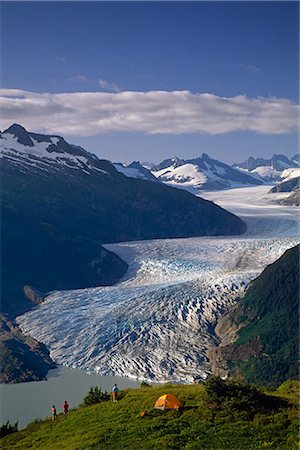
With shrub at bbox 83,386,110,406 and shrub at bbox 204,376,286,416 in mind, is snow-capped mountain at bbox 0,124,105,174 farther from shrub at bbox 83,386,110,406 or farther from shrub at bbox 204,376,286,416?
shrub at bbox 204,376,286,416

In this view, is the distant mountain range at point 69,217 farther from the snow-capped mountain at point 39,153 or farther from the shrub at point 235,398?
the shrub at point 235,398

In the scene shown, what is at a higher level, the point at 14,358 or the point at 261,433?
the point at 261,433

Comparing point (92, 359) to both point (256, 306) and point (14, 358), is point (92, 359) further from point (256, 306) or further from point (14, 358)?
point (256, 306)

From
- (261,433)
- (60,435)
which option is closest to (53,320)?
(60,435)

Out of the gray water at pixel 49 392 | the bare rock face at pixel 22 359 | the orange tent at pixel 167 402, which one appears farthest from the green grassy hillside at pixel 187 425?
the bare rock face at pixel 22 359

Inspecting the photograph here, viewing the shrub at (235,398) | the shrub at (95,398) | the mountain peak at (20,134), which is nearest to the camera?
the shrub at (235,398)
